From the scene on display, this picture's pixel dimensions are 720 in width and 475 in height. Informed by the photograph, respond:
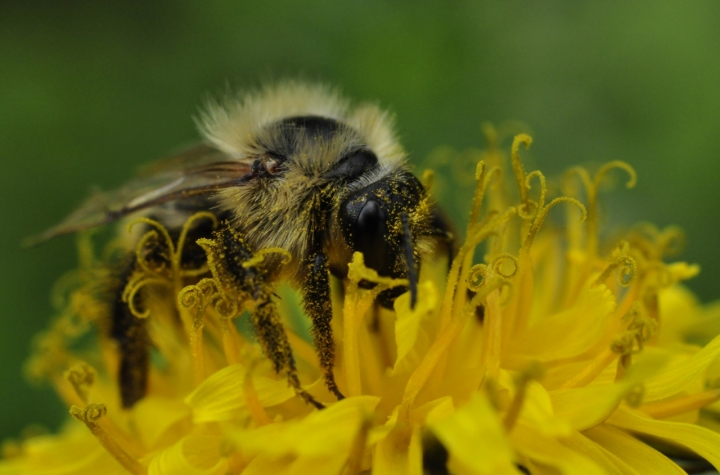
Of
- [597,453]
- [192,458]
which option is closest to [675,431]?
[597,453]

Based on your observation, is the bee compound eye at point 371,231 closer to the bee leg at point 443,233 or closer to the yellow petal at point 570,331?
the bee leg at point 443,233

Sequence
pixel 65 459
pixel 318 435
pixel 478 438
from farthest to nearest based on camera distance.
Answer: pixel 65 459 < pixel 318 435 < pixel 478 438

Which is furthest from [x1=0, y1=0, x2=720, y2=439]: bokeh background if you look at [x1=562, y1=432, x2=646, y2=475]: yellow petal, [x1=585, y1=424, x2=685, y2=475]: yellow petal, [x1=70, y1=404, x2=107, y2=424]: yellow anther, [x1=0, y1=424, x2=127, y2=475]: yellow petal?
[x1=562, y1=432, x2=646, y2=475]: yellow petal

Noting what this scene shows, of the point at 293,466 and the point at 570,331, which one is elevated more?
the point at 570,331

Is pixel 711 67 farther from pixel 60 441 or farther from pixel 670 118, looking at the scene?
pixel 60 441

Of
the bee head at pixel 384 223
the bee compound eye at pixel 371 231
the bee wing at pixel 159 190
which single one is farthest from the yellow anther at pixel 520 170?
the bee wing at pixel 159 190

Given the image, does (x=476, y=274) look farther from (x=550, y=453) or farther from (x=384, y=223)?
(x=550, y=453)
